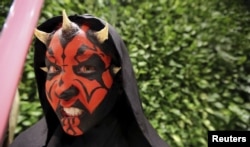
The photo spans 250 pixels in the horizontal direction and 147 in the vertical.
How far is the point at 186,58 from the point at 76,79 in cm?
136

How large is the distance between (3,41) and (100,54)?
0.21 m

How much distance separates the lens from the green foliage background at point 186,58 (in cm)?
189

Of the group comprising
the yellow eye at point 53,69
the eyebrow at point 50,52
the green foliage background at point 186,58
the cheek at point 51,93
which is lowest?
the green foliage background at point 186,58

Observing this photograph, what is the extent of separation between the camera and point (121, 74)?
835 mm

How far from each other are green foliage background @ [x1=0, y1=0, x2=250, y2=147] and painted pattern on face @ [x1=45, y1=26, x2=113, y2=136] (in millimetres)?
950

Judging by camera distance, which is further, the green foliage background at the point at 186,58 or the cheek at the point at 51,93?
the green foliage background at the point at 186,58

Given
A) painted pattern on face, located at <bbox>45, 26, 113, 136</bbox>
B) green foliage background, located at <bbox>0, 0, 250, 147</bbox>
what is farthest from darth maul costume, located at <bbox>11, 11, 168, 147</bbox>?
green foliage background, located at <bbox>0, 0, 250, 147</bbox>

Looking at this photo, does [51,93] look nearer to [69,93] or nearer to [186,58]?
[69,93]

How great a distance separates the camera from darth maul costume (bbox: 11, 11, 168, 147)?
2.64 ft

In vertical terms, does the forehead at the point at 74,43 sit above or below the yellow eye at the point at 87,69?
above

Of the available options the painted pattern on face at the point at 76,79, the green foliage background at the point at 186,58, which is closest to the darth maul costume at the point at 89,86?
the painted pattern on face at the point at 76,79

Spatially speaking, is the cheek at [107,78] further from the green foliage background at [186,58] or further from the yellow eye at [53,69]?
the green foliage background at [186,58]

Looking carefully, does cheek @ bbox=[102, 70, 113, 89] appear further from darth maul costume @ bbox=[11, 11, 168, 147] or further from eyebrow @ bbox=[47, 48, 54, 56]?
eyebrow @ bbox=[47, 48, 54, 56]

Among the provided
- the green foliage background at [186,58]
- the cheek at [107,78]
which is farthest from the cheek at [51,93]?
the green foliage background at [186,58]
